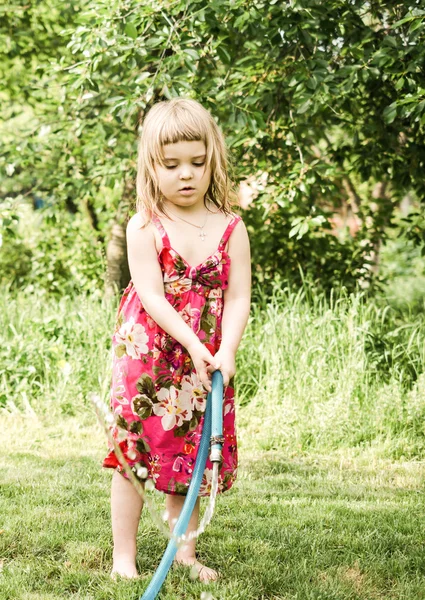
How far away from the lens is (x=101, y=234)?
711 centimetres

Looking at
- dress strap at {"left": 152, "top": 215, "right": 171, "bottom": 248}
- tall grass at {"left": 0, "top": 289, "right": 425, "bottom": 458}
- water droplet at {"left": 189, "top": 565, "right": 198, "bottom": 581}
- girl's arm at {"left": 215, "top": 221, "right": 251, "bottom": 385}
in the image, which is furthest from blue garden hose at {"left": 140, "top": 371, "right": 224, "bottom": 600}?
tall grass at {"left": 0, "top": 289, "right": 425, "bottom": 458}

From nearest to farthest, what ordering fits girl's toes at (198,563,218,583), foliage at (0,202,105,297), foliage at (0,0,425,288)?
girl's toes at (198,563,218,583), foliage at (0,0,425,288), foliage at (0,202,105,297)

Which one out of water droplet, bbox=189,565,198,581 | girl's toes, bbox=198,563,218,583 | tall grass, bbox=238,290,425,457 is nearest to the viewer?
water droplet, bbox=189,565,198,581

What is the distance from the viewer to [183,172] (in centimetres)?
229

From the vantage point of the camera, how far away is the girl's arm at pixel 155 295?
2199mm

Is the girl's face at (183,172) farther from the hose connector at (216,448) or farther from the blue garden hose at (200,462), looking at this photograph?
the hose connector at (216,448)

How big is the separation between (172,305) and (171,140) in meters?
0.50

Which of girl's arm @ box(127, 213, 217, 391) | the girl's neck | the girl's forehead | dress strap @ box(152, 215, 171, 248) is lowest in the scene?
girl's arm @ box(127, 213, 217, 391)

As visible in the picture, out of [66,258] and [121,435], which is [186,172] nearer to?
[121,435]

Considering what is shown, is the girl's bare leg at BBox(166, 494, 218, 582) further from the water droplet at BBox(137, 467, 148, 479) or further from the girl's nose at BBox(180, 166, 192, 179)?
the girl's nose at BBox(180, 166, 192, 179)

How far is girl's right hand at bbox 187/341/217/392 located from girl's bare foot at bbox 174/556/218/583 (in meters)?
0.60

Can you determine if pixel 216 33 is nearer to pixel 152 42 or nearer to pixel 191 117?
pixel 152 42

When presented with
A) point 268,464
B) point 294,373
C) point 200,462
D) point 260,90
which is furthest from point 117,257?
point 200,462

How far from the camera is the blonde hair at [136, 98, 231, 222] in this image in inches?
89.7
